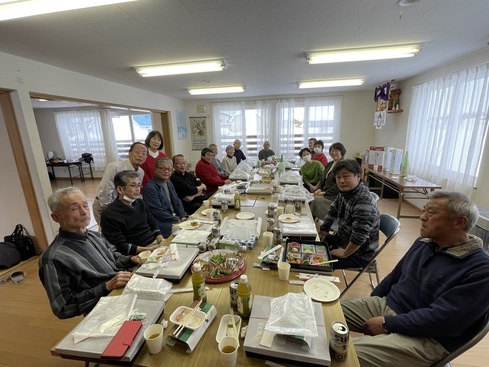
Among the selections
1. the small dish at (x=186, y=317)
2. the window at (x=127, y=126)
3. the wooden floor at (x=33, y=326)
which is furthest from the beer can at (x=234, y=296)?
the window at (x=127, y=126)

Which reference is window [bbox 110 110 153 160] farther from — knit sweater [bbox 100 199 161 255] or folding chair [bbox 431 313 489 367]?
folding chair [bbox 431 313 489 367]

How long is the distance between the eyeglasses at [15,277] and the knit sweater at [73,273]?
82.5 inches

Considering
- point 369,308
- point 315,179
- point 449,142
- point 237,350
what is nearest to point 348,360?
point 237,350

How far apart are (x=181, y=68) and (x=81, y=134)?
6.13 m

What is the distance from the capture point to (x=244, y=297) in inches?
38.1

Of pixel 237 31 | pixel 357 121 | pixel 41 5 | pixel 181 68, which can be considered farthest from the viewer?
pixel 357 121

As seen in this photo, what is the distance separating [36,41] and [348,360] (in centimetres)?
351

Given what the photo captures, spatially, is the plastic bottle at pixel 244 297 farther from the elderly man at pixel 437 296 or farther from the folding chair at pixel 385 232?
the folding chair at pixel 385 232

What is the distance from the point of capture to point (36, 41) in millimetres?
2232

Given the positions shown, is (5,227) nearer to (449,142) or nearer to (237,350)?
(237,350)

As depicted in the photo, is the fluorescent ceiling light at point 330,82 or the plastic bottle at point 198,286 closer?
the plastic bottle at point 198,286

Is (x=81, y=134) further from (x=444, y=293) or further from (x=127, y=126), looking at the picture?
(x=444, y=293)

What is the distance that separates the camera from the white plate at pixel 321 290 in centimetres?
109

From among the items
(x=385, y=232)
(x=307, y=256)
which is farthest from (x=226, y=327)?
(x=385, y=232)
